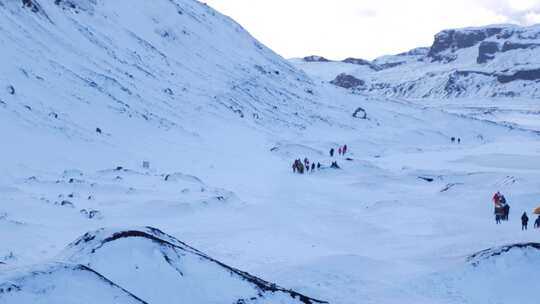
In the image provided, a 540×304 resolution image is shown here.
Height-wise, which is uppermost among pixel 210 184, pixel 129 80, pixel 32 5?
pixel 32 5

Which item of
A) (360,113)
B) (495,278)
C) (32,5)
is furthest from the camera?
(360,113)

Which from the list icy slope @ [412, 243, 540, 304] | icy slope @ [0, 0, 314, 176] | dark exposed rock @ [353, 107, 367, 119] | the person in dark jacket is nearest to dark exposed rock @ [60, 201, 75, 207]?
icy slope @ [0, 0, 314, 176]

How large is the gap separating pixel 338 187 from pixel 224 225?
40.2 ft

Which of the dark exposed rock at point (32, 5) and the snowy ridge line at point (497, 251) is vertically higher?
the dark exposed rock at point (32, 5)

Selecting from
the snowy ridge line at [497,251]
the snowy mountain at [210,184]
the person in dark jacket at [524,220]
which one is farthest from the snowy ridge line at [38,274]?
the person in dark jacket at [524,220]

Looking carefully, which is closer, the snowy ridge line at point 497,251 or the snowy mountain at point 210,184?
the snowy mountain at point 210,184

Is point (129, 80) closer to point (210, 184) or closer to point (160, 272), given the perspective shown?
point (210, 184)

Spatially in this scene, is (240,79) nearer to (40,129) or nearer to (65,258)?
(40,129)

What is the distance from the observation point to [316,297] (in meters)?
13.5

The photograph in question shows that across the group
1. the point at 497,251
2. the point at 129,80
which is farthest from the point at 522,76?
the point at 497,251

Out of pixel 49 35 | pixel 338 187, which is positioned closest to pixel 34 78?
pixel 49 35

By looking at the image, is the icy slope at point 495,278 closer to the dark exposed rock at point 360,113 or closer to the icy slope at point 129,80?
the icy slope at point 129,80

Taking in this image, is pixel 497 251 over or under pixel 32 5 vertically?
under

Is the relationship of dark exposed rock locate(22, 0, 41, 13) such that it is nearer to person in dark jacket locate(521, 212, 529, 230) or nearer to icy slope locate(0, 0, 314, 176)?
icy slope locate(0, 0, 314, 176)
